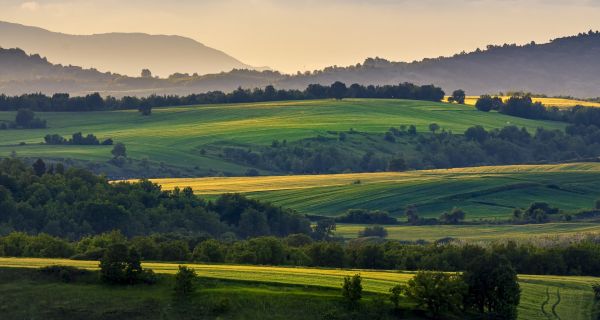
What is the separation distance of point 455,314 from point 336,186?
121331 mm

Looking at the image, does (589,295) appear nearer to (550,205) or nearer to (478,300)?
(478,300)

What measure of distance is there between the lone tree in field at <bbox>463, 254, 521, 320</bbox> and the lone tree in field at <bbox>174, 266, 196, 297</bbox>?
1615 cm

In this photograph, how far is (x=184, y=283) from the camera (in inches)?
2874

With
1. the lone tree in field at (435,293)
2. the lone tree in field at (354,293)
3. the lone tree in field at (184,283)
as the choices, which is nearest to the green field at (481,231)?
the lone tree in field at (435,293)

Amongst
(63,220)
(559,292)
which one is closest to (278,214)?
(63,220)

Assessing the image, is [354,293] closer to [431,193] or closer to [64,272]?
[64,272]

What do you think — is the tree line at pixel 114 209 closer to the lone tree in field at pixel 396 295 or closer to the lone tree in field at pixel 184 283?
the lone tree in field at pixel 184 283

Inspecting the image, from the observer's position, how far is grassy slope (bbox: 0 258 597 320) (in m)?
77.2

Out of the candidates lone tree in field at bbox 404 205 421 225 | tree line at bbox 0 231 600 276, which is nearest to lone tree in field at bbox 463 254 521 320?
tree line at bbox 0 231 600 276

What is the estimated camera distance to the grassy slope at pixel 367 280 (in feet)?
253

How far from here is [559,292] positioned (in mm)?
85188

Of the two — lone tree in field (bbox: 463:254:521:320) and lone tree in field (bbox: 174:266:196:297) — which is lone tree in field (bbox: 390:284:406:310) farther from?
lone tree in field (bbox: 174:266:196:297)

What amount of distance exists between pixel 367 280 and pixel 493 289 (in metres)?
8.12

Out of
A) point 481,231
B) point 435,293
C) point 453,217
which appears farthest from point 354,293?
point 453,217
